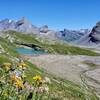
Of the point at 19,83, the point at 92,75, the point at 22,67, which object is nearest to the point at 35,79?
the point at 19,83

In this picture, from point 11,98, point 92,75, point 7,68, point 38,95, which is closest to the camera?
point 11,98

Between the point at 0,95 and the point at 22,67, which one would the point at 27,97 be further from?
the point at 22,67

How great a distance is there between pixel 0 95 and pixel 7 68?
95 cm

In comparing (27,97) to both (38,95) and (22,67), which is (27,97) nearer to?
(38,95)

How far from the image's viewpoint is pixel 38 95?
7.20 m

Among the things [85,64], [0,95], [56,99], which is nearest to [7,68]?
[0,95]

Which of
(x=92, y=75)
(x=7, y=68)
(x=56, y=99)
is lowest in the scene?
(x=92, y=75)

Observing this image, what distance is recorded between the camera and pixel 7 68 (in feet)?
25.2

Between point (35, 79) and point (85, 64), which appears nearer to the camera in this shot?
point (35, 79)

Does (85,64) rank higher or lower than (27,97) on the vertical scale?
lower

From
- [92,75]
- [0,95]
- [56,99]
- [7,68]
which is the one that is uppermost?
[7,68]

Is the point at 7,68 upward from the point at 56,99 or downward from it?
upward

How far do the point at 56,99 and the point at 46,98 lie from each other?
3.87ft

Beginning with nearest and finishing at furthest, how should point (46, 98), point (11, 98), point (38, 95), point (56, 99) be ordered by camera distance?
1. point (11, 98)
2. point (38, 95)
3. point (46, 98)
4. point (56, 99)
